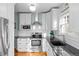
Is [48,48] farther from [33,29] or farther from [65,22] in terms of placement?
[33,29]

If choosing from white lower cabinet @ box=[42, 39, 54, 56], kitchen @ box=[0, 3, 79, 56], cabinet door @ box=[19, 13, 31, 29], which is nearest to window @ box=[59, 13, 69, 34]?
white lower cabinet @ box=[42, 39, 54, 56]

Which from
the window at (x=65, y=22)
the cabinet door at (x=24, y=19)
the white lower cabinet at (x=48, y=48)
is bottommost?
the white lower cabinet at (x=48, y=48)

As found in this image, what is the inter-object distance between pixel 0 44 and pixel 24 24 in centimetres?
305

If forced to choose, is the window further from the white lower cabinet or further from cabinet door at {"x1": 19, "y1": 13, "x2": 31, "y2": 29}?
cabinet door at {"x1": 19, "y1": 13, "x2": 31, "y2": 29}

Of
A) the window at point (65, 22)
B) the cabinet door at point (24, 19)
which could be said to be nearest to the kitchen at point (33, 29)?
the cabinet door at point (24, 19)

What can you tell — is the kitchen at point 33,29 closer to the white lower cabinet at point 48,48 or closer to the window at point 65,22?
the white lower cabinet at point 48,48

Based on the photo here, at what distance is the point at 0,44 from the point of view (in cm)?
173

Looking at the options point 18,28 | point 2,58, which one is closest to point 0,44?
point 2,58

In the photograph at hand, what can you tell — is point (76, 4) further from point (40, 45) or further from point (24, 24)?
point (24, 24)

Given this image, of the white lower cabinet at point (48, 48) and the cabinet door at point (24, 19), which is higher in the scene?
the cabinet door at point (24, 19)

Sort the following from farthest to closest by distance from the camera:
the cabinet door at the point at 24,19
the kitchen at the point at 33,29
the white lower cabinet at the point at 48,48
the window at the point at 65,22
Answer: the cabinet door at the point at 24,19, the kitchen at the point at 33,29, the white lower cabinet at the point at 48,48, the window at the point at 65,22

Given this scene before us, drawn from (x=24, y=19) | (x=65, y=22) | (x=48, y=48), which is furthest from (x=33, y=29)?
(x=65, y=22)

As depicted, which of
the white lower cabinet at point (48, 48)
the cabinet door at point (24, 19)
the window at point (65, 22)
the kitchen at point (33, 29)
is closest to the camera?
the window at point (65, 22)

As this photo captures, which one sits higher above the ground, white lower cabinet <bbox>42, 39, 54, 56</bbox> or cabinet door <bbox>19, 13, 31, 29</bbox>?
cabinet door <bbox>19, 13, 31, 29</bbox>
